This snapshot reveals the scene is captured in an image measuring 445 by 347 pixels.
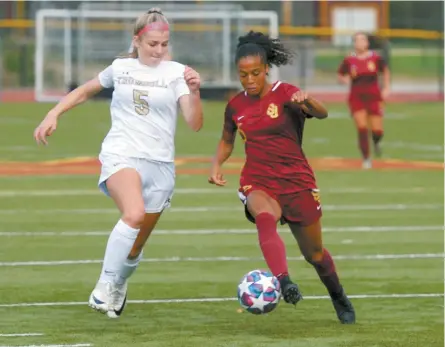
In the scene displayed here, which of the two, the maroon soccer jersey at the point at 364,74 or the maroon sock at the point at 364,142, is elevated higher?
the maroon soccer jersey at the point at 364,74

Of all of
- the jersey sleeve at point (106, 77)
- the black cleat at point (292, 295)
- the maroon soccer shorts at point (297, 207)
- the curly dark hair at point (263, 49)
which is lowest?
the black cleat at point (292, 295)

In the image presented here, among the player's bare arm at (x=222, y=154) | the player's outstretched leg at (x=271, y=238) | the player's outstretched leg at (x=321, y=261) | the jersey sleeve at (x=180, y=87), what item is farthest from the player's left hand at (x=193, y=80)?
the player's outstretched leg at (x=321, y=261)

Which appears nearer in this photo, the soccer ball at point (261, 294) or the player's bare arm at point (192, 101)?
the soccer ball at point (261, 294)

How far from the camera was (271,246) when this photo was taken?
9.09m

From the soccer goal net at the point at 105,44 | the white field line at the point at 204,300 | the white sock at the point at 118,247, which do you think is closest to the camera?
the white sock at the point at 118,247

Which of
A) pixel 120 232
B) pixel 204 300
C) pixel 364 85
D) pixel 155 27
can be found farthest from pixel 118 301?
pixel 364 85

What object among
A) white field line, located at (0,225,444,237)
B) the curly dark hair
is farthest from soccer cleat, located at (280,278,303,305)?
white field line, located at (0,225,444,237)

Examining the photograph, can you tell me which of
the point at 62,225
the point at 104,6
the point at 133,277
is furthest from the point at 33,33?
the point at 133,277

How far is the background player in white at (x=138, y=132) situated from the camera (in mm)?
9469

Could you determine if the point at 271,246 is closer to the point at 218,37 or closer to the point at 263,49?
the point at 263,49

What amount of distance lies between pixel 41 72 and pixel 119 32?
255cm

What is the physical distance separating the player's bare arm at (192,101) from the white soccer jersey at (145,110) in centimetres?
8

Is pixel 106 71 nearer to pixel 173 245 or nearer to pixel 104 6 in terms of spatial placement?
pixel 173 245

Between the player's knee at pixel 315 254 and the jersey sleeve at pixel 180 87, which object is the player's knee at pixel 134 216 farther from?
the player's knee at pixel 315 254
